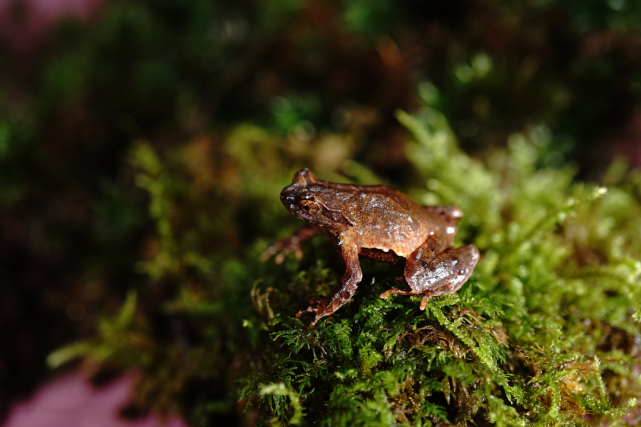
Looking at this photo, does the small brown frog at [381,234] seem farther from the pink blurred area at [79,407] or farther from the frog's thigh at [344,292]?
the pink blurred area at [79,407]

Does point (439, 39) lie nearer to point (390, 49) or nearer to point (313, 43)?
point (390, 49)

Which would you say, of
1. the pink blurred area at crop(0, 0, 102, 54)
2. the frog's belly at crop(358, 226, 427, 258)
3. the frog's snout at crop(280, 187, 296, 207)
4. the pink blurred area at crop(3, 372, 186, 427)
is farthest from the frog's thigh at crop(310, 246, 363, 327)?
the pink blurred area at crop(0, 0, 102, 54)

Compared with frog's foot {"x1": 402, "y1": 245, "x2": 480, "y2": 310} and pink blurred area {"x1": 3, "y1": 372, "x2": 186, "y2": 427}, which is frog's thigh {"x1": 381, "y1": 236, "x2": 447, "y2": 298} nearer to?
frog's foot {"x1": 402, "y1": 245, "x2": 480, "y2": 310}

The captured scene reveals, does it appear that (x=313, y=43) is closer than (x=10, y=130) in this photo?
No

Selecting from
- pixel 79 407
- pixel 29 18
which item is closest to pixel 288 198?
pixel 79 407

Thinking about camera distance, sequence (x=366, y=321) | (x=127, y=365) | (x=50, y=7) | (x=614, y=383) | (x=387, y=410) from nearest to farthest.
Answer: (x=387, y=410) → (x=366, y=321) → (x=614, y=383) → (x=127, y=365) → (x=50, y=7)

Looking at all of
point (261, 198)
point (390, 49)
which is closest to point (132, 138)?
point (261, 198)
